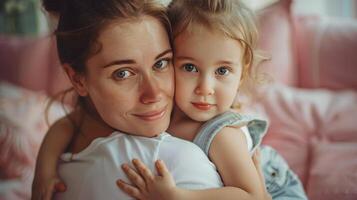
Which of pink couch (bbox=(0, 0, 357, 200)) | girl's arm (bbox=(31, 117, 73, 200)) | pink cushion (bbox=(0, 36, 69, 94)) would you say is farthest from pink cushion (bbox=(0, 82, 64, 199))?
girl's arm (bbox=(31, 117, 73, 200))

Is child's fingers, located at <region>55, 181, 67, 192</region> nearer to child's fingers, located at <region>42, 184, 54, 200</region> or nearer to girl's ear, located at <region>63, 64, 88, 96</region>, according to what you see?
child's fingers, located at <region>42, 184, 54, 200</region>

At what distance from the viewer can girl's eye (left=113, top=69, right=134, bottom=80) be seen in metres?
0.96

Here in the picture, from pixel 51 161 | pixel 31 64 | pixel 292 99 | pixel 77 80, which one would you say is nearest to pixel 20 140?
pixel 31 64

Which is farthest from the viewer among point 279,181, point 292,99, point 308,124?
point 292,99

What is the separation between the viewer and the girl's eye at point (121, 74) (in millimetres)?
959

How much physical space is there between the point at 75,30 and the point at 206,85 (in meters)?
0.27

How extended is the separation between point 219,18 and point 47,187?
49cm

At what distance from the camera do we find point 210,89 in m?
0.98

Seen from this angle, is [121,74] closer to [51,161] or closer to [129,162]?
[129,162]

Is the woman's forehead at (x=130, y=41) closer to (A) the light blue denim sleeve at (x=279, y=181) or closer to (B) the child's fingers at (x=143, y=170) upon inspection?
(B) the child's fingers at (x=143, y=170)

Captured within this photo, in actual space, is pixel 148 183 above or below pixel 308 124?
above

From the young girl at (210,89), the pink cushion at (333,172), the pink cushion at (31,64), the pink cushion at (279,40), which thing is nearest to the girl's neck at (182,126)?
the young girl at (210,89)

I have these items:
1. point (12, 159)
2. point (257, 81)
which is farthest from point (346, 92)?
point (12, 159)

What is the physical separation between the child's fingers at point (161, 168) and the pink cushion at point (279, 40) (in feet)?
4.00
